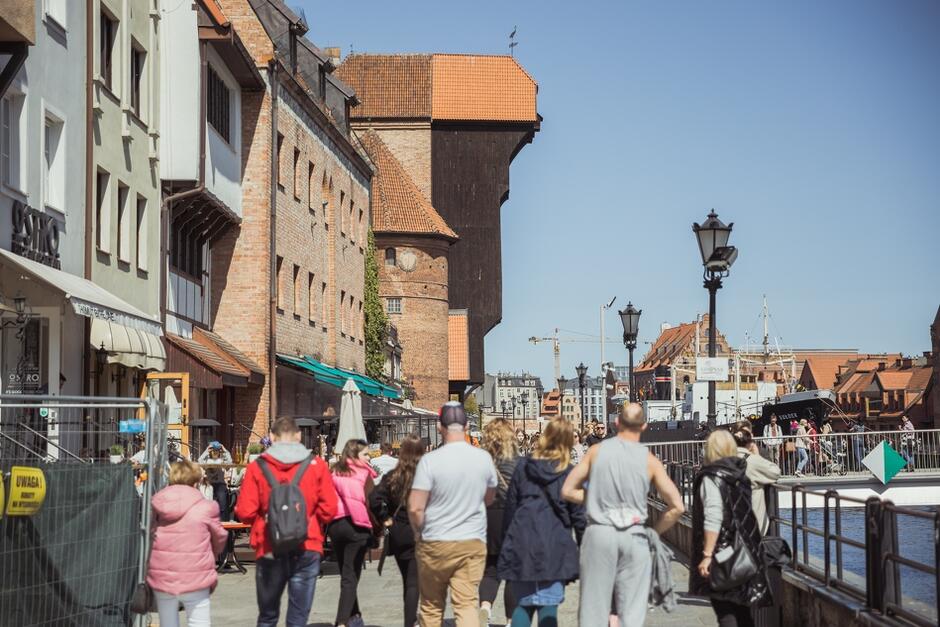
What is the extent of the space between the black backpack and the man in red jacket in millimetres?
110

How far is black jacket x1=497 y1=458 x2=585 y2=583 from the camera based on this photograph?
9.41 metres

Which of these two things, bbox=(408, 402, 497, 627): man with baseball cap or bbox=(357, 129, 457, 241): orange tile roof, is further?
bbox=(357, 129, 457, 241): orange tile roof

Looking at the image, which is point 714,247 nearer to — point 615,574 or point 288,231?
point 615,574

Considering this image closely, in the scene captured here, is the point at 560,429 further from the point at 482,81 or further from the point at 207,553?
the point at 482,81

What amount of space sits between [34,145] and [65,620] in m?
11.0

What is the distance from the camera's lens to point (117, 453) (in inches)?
469

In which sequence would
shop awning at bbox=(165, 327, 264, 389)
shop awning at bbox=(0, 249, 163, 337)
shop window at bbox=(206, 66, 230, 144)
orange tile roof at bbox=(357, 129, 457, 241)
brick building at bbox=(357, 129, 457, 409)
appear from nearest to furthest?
1. shop awning at bbox=(0, 249, 163, 337)
2. shop awning at bbox=(165, 327, 264, 389)
3. shop window at bbox=(206, 66, 230, 144)
4. orange tile roof at bbox=(357, 129, 457, 241)
5. brick building at bbox=(357, 129, 457, 409)

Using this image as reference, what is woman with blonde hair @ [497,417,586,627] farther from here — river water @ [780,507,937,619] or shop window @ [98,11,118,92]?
shop window @ [98,11,118,92]

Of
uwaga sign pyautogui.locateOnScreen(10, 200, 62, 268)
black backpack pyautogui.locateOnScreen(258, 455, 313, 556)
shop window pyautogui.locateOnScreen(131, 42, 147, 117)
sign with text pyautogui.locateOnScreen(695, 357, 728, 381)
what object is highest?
shop window pyautogui.locateOnScreen(131, 42, 147, 117)

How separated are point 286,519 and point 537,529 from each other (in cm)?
165

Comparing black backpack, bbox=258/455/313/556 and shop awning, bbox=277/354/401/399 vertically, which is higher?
shop awning, bbox=277/354/401/399

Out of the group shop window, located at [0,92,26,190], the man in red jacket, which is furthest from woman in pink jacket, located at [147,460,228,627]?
shop window, located at [0,92,26,190]

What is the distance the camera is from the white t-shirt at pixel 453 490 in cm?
932

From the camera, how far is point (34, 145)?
19.6 m
